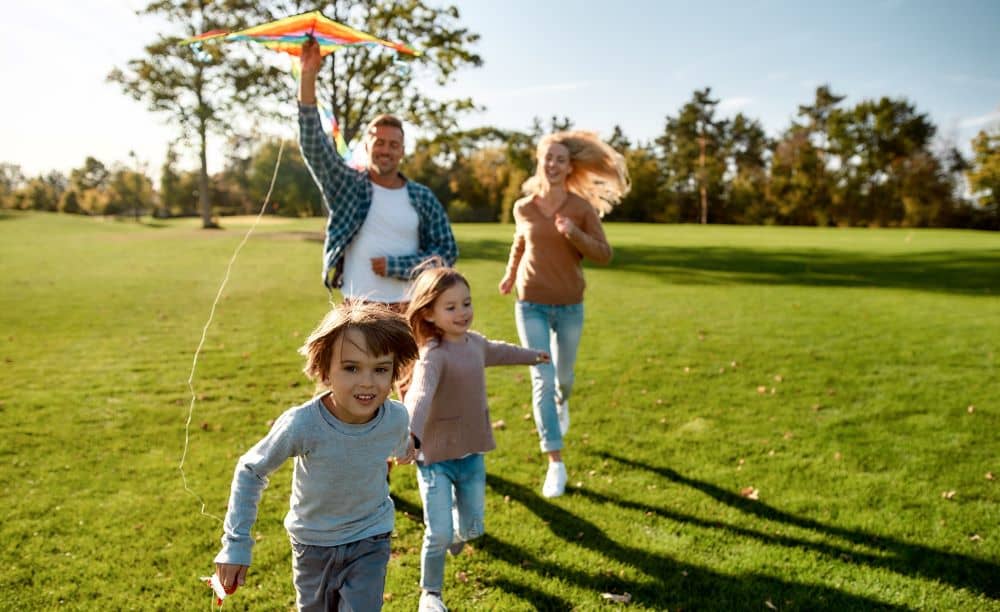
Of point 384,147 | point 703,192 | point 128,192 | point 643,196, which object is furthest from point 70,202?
point 384,147

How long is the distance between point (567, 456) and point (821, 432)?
8.38 feet

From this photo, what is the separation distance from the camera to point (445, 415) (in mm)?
3697

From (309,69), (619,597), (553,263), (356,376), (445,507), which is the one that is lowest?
(619,597)

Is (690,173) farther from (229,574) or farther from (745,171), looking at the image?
(229,574)

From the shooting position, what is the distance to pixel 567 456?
6.01 meters

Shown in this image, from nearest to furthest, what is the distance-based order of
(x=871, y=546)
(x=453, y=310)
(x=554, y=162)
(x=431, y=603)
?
(x=431, y=603) → (x=453, y=310) → (x=871, y=546) → (x=554, y=162)

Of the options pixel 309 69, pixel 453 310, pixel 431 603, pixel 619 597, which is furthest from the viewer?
pixel 309 69

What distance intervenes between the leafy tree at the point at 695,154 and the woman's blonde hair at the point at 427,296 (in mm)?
66987

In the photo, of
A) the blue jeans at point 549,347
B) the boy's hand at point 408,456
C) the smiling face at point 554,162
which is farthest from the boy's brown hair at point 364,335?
the smiling face at point 554,162

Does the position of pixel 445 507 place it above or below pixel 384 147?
below

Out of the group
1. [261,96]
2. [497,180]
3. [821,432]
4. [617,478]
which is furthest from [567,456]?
[497,180]

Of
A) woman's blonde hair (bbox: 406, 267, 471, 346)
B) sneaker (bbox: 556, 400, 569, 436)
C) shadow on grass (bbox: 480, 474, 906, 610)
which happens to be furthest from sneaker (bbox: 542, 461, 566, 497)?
woman's blonde hair (bbox: 406, 267, 471, 346)

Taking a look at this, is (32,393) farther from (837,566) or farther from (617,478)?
(837,566)

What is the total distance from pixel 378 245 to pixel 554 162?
5.39 ft
